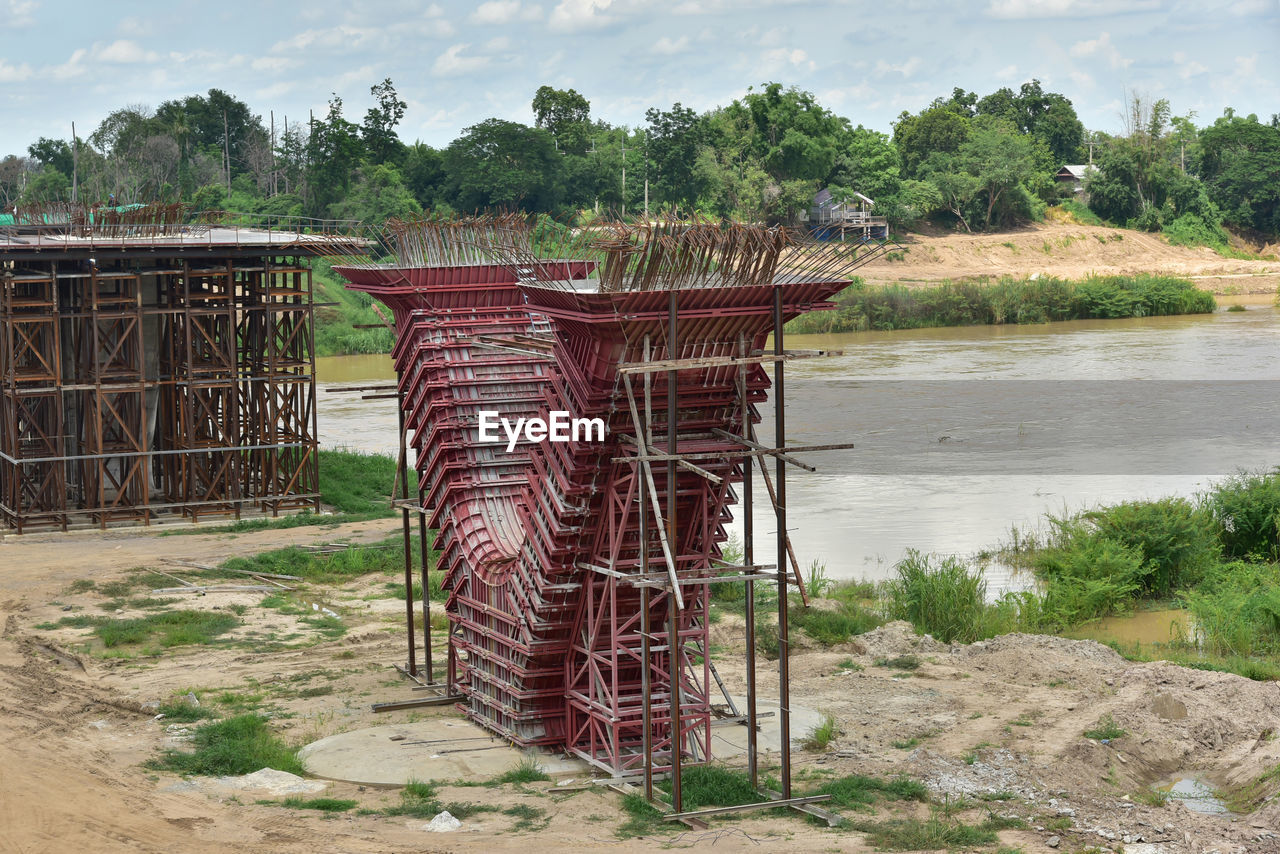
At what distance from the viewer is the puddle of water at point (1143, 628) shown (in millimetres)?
18594

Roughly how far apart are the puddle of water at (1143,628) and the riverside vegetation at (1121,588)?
0.46 feet

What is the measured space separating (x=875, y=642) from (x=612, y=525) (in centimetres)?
638

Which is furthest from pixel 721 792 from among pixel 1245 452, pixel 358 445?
pixel 358 445

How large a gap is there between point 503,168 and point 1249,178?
39.5 m

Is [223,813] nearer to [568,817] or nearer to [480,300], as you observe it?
[568,817]

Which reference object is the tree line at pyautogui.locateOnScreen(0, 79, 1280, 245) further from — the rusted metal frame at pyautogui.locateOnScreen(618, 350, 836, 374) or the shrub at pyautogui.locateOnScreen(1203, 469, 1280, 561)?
the rusted metal frame at pyautogui.locateOnScreen(618, 350, 836, 374)

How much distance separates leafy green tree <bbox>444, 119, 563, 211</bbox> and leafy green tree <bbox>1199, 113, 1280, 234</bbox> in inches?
1415

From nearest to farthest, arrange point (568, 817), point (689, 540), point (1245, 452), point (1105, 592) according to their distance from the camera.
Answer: point (568, 817), point (689, 540), point (1105, 592), point (1245, 452)

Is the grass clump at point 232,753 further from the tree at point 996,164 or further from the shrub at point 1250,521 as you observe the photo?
the tree at point 996,164

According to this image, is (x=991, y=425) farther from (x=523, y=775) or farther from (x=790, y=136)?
(x=790, y=136)

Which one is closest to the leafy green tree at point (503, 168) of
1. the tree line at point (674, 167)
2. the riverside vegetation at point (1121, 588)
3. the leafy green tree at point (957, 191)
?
the tree line at point (674, 167)

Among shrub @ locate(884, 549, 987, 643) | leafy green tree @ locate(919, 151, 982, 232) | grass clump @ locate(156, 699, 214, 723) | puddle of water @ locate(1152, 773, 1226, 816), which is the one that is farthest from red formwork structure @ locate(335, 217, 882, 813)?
leafy green tree @ locate(919, 151, 982, 232)

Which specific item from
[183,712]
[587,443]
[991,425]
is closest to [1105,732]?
[587,443]

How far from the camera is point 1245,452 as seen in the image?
32.2 metres
